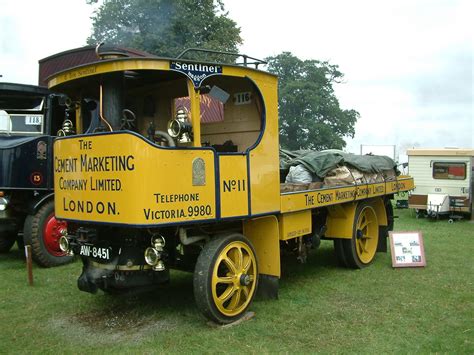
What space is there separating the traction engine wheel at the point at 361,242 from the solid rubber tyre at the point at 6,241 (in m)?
5.34

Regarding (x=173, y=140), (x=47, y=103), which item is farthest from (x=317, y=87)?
(x=173, y=140)

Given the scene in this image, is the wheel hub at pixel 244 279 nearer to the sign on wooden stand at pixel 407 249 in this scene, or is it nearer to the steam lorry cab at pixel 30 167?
the sign on wooden stand at pixel 407 249

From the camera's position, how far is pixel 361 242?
7457mm

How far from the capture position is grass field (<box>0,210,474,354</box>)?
4.26m

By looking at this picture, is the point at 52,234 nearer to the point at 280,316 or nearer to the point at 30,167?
the point at 30,167

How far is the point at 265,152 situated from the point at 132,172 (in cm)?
155

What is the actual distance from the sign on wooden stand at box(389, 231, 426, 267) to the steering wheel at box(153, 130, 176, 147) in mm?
4045

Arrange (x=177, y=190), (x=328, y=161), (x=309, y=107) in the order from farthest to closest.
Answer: (x=309, y=107) < (x=328, y=161) < (x=177, y=190)

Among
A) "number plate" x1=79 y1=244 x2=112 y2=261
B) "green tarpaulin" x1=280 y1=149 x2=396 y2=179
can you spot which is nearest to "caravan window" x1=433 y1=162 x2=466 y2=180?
"green tarpaulin" x1=280 y1=149 x2=396 y2=179

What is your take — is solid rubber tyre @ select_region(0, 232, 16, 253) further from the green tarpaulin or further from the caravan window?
the caravan window

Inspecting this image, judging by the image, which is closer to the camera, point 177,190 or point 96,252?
point 177,190

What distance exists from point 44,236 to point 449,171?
11.2 m

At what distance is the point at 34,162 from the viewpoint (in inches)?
292

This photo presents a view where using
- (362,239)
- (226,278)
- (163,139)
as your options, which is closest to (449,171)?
(362,239)
